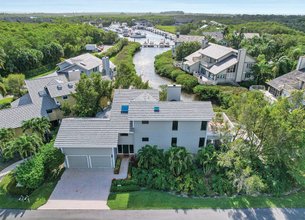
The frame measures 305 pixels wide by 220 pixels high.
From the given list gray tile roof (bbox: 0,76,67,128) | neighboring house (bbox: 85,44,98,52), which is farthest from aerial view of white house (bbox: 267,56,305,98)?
neighboring house (bbox: 85,44,98,52)

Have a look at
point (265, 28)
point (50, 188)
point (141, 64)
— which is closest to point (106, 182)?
point (50, 188)

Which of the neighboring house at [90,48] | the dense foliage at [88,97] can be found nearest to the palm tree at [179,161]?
the dense foliage at [88,97]

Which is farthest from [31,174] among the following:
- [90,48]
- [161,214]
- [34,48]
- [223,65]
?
[90,48]

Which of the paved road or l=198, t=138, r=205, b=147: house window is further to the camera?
l=198, t=138, r=205, b=147: house window

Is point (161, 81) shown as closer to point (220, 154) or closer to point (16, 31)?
point (220, 154)

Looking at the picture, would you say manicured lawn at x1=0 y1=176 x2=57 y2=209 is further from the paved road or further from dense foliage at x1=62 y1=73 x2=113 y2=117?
dense foliage at x1=62 y1=73 x2=113 y2=117

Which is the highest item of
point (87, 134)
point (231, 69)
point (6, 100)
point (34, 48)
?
point (34, 48)

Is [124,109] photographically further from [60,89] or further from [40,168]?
[60,89]
